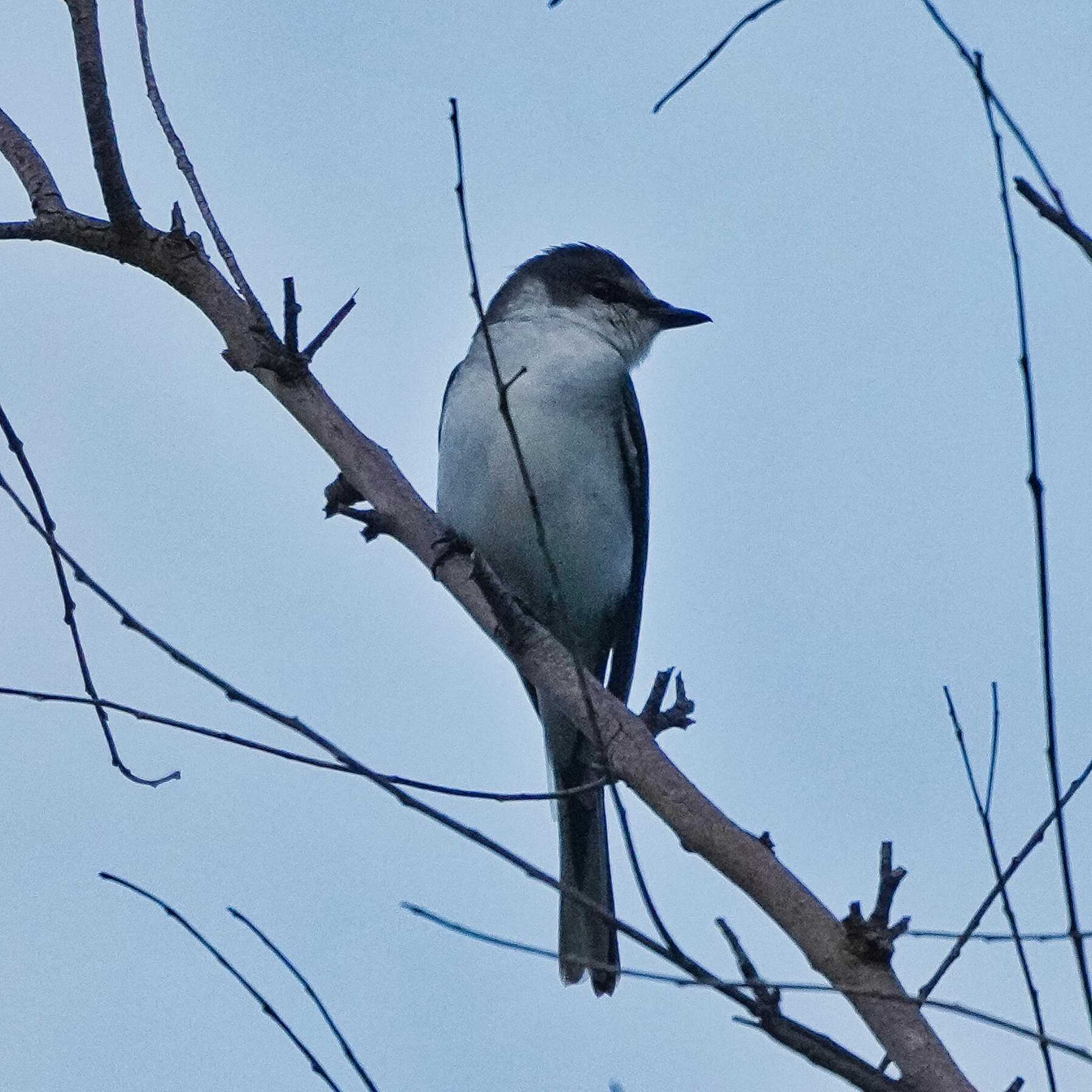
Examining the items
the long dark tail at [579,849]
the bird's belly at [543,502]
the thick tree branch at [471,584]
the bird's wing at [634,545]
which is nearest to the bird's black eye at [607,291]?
the bird's wing at [634,545]

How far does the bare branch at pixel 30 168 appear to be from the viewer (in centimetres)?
525

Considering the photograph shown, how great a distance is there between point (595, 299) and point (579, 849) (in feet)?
9.93

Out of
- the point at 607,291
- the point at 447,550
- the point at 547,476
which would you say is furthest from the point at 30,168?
the point at 607,291

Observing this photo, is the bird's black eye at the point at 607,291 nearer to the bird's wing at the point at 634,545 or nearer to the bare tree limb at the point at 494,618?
the bird's wing at the point at 634,545

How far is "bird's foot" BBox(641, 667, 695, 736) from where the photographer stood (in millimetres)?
4758

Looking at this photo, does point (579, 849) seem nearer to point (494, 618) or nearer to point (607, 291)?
point (494, 618)

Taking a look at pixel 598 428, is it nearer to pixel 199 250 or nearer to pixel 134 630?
pixel 199 250

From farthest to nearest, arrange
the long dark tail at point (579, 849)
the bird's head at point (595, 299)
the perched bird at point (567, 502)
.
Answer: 1. the bird's head at point (595, 299)
2. the perched bird at point (567, 502)
3. the long dark tail at point (579, 849)

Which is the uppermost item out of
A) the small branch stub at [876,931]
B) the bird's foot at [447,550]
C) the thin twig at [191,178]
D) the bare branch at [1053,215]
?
the thin twig at [191,178]

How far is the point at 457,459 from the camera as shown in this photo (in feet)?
23.4

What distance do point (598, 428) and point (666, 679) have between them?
8.61 feet

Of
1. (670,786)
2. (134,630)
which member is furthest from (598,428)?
(134,630)

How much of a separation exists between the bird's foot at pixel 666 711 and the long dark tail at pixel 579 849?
922mm

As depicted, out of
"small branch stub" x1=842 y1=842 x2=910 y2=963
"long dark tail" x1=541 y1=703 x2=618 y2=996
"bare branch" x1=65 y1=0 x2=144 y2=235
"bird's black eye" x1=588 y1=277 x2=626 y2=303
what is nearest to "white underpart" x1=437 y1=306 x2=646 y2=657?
"long dark tail" x1=541 y1=703 x2=618 y2=996
